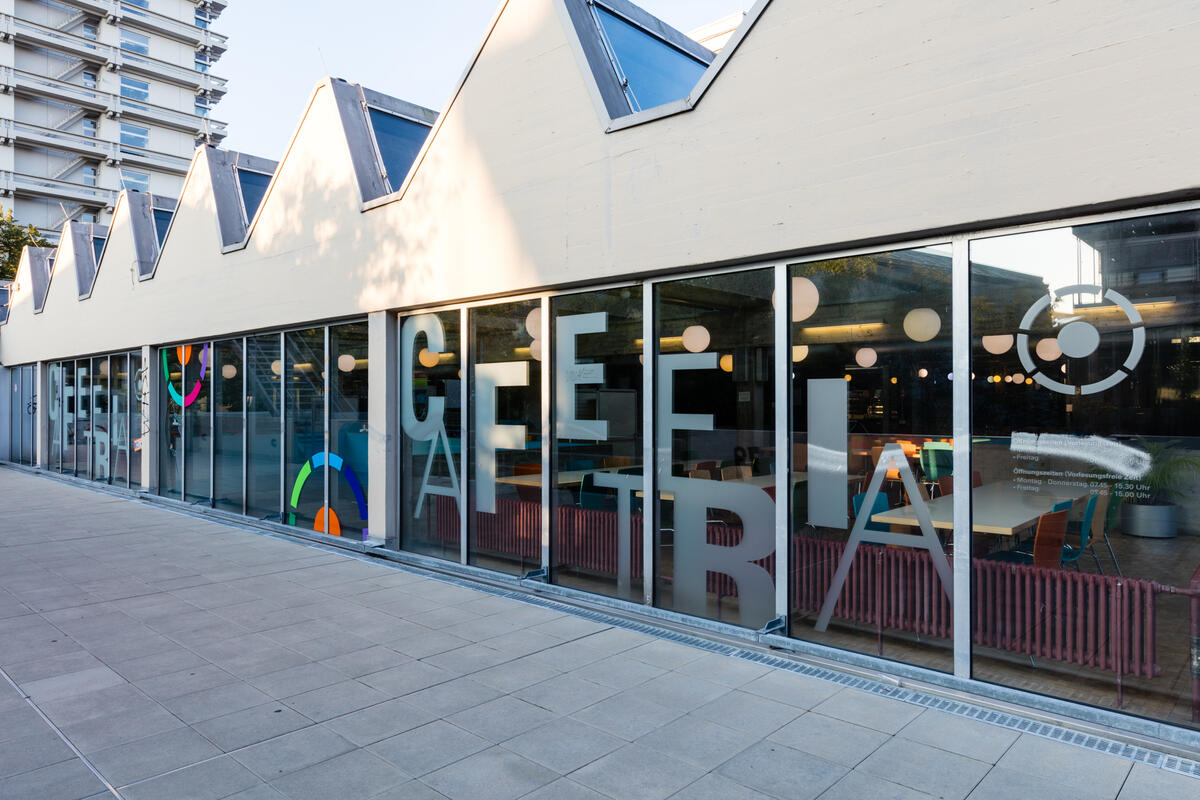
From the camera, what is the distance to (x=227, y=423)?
11.7 m

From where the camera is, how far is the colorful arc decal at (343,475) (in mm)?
9086

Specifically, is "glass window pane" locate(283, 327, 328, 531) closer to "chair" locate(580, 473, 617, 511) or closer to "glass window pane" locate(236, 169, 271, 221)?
"glass window pane" locate(236, 169, 271, 221)

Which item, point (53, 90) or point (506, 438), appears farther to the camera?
point (53, 90)

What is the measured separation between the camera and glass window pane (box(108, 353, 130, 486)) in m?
14.7

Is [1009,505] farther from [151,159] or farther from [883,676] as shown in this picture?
[151,159]

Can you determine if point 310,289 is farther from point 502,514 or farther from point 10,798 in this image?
point 10,798

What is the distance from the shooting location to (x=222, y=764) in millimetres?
3650

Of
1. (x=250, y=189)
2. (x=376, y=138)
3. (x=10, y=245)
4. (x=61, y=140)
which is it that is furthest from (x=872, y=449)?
(x=61, y=140)

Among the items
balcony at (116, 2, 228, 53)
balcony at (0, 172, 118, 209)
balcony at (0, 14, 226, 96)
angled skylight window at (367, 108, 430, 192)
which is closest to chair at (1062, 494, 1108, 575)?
angled skylight window at (367, 108, 430, 192)

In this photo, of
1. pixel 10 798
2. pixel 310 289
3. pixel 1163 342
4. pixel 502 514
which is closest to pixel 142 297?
pixel 310 289

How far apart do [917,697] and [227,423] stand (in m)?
10.4

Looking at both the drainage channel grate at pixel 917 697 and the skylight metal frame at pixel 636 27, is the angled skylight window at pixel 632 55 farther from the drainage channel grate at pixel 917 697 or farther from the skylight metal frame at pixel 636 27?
the drainage channel grate at pixel 917 697

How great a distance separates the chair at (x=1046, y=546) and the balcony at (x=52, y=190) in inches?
2131

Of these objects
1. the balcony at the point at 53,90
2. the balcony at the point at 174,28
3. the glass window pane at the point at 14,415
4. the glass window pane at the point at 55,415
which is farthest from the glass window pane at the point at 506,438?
the balcony at the point at 174,28
